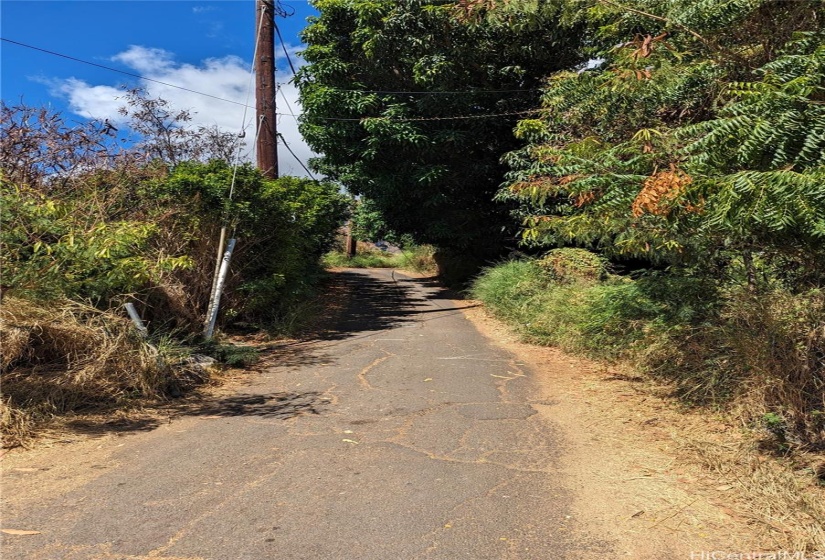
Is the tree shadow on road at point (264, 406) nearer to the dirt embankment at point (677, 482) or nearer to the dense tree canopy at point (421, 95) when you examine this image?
the dirt embankment at point (677, 482)

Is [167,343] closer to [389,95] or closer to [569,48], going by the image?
[389,95]

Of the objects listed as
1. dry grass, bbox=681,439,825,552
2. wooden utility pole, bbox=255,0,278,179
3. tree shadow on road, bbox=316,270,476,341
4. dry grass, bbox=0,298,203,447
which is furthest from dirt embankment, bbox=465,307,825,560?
wooden utility pole, bbox=255,0,278,179

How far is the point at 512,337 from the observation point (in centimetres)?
1056

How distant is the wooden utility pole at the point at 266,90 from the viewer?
11188mm

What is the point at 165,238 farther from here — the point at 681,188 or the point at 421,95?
the point at 421,95

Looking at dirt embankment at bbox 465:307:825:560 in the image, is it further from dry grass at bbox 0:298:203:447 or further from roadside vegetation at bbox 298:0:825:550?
dry grass at bbox 0:298:203:447

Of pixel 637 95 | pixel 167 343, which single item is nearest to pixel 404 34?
pixel 637 95

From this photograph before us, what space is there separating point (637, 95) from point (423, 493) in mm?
4699

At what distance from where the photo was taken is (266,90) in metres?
11.2

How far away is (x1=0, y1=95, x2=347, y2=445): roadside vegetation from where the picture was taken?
5453mm

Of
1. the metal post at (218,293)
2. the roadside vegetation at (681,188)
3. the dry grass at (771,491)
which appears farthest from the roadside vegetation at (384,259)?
the dry grass at (771,491)

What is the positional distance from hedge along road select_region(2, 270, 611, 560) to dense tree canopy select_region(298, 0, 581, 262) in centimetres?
945

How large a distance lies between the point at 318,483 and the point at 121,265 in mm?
3762

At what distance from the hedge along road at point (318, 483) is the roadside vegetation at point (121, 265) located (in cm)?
88
